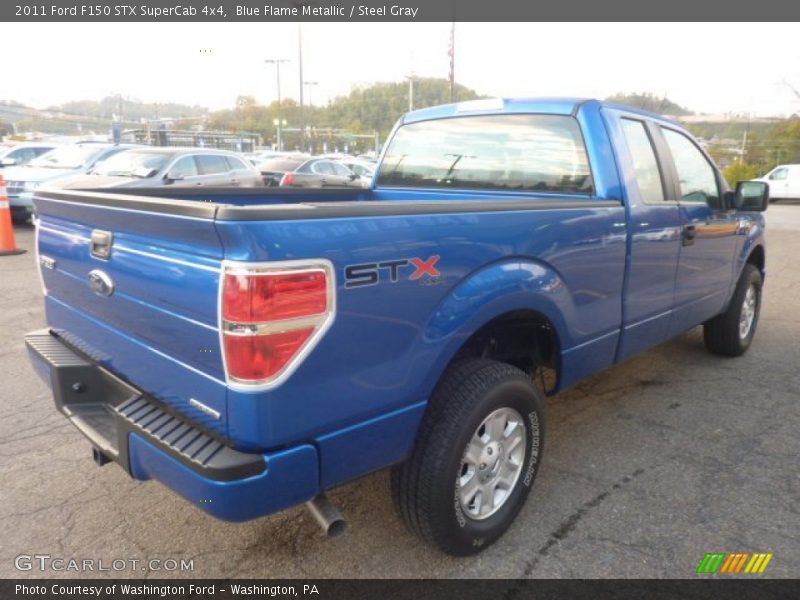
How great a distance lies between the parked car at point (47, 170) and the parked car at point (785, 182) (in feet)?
86.0

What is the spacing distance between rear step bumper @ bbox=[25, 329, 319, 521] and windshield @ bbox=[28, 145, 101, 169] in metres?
12.0

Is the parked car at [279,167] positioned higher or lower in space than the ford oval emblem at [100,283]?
higher

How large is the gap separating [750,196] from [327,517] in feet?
12.7

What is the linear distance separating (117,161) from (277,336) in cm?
1127

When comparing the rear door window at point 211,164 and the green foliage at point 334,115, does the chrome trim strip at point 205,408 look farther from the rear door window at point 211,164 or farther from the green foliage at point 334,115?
the green foliage at point 334,115

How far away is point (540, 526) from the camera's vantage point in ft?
9.00

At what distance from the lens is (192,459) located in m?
1.84

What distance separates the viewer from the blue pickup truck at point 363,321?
69.7 inches

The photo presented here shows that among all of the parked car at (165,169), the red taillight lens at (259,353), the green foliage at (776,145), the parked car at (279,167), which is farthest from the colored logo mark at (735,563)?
the green foliage at (776,145)

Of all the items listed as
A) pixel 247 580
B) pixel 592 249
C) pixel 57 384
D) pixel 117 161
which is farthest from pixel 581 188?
pixel 117 161

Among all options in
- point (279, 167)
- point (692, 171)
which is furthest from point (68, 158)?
point (692, 171)

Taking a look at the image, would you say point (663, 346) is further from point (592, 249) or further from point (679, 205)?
point (592, 249)

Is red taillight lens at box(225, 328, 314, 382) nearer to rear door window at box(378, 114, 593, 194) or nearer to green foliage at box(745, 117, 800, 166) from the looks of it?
rear door window at box(378, 114, 593, 194)

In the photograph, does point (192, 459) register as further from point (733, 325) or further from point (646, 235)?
point (733, 325)
